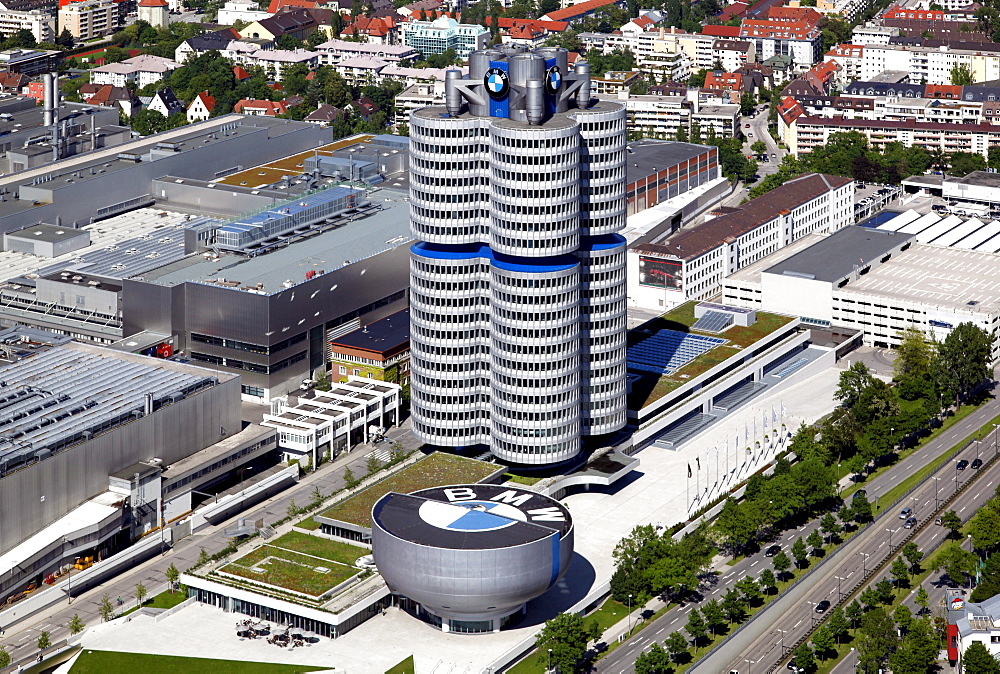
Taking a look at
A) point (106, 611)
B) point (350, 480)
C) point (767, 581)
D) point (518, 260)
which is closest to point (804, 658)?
point (767, 581)

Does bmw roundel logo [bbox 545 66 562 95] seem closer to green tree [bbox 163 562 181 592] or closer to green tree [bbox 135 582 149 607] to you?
green tree [bbox 163 562 181 592]

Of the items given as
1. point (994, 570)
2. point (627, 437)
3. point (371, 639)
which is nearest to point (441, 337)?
point (627, 437)

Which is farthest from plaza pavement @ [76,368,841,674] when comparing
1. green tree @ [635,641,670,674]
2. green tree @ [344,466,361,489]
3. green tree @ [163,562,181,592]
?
green tree @ [344,466,361,489]

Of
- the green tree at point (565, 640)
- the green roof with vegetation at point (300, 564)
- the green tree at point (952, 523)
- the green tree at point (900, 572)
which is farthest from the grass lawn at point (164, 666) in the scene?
the green tree at point (952, 523)

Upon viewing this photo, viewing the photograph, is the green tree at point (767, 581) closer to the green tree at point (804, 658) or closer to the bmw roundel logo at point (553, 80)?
the green tree at point (804, 658)

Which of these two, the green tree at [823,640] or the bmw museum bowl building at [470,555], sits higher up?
the bmw museum bowl building at [470,555]

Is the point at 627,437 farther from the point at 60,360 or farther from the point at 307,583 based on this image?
the point at 60,360

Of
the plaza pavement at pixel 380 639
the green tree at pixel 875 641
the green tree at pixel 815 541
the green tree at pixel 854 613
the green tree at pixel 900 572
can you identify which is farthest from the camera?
the green tree at pixel 815 541

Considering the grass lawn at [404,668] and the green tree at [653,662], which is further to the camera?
the grass lawn at [404,668]
